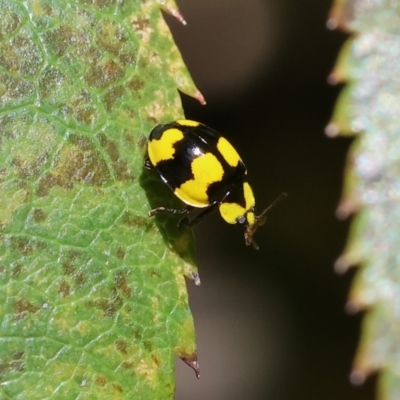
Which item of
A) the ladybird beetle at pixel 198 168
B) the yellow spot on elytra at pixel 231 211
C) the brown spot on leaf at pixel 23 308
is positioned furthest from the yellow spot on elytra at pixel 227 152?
the brown spot on leaf at pixel 23 308

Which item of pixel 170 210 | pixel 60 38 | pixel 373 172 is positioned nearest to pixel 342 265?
pixel 373 172

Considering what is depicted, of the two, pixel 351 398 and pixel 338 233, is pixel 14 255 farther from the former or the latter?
pixel 351 398

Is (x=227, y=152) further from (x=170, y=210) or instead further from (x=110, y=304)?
(x=110, y=304)

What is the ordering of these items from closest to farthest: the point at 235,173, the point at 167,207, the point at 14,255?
the point at 14,255 → the point at 167,207 → the point at 235,173

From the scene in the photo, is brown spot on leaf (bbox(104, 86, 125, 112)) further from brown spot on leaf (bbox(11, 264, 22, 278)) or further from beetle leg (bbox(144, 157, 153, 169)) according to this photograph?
brown spot on leaf (bbox(11, 264, 22, 278))

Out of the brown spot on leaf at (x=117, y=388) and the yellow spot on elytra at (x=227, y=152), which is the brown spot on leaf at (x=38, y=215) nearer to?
the brown spot on leaf at (x=117, y=388)

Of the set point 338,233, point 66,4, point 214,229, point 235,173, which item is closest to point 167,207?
point 235,173
